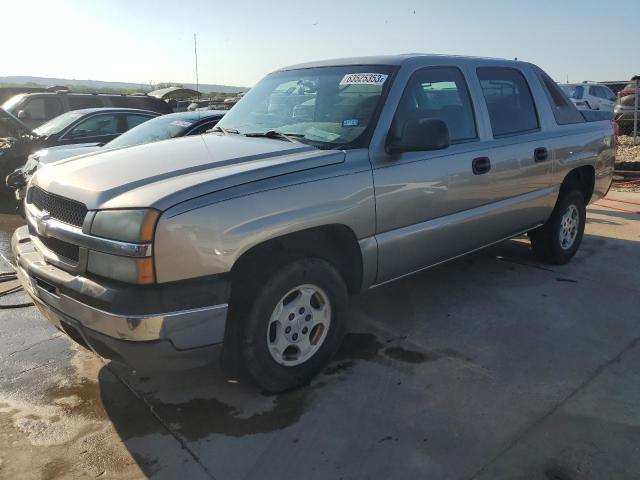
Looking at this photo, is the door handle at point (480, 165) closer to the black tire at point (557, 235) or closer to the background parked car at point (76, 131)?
the black tire at point (557, 235)

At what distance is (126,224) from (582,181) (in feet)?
15.0

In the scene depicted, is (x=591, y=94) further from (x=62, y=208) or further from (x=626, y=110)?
(x=62, y=208)

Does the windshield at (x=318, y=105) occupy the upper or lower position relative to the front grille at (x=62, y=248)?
upper

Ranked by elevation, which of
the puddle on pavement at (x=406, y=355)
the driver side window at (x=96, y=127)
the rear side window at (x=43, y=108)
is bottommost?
the puddle on pavement at (x=406, y=355)

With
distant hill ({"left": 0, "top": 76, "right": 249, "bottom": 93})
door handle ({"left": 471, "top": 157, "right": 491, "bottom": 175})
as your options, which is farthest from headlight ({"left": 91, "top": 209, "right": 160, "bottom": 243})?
distant hill ({"left": 0, "top": 76, "right": 249, "bottom": 93})

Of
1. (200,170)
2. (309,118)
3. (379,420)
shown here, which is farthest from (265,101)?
(379,420)

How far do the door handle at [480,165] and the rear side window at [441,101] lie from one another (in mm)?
170

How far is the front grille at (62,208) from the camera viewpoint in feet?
9.28

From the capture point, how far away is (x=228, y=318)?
290 centimetres

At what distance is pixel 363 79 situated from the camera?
3.71 meters

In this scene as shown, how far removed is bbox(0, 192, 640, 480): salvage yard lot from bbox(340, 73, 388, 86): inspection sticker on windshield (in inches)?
67.0

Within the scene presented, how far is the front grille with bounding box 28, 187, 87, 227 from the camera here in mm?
2828

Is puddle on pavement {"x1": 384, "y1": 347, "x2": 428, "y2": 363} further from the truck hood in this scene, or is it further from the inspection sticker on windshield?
the inspection sticker on windshield

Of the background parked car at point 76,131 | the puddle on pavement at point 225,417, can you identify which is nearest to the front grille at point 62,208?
the puddle on pavement at point 225,417
